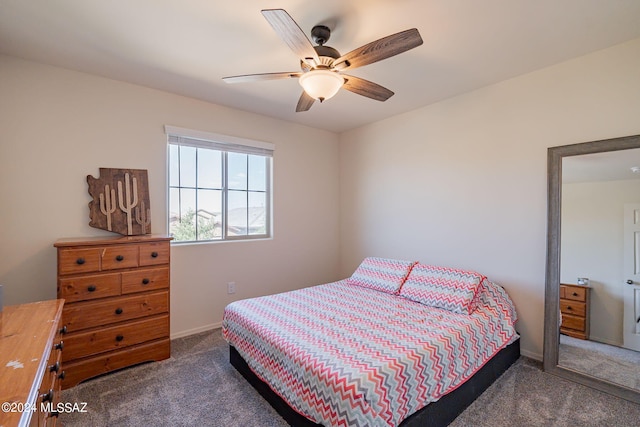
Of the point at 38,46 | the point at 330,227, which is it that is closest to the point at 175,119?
the point at 38,46

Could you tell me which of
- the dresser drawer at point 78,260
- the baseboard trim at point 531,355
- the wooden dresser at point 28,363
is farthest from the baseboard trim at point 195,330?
the baseboard trim at point 531,355

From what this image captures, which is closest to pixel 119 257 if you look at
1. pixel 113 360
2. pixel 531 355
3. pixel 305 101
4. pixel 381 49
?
pixel 113 360

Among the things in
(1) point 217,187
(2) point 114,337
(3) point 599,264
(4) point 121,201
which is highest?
(1) point 217,187

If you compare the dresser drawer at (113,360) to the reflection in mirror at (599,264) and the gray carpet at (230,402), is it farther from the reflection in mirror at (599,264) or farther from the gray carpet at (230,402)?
the reflection in mirror at (599,264)

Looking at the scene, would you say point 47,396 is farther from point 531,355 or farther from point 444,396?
point 531,355

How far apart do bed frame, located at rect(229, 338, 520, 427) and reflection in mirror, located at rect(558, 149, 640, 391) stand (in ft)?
1.59

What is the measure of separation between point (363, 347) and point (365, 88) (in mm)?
1698

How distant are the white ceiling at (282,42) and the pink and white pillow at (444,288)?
1719mm

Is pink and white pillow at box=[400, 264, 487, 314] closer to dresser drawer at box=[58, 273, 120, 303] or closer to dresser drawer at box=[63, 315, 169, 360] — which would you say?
dresser drawer at box=[63, 315, 169, 360]

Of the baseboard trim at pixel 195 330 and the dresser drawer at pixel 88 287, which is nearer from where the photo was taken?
the dresser drawer at pixel 88 287

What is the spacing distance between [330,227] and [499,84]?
257 centimetres

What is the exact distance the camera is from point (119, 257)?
2311 mm

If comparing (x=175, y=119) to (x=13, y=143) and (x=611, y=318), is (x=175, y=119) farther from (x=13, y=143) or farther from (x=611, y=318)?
(x=611, y=318)

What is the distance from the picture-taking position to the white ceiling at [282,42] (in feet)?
5.62
